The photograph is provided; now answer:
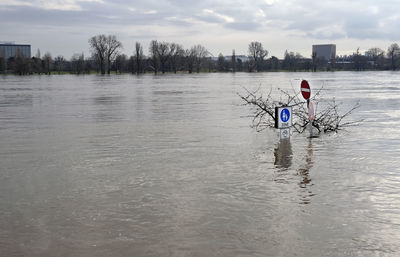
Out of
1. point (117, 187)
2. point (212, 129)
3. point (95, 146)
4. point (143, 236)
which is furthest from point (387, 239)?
point (212, 129)

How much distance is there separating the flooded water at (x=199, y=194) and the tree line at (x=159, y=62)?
125 m

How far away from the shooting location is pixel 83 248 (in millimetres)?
5281

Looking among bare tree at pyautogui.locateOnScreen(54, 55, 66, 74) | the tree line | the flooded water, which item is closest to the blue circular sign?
the flooded water

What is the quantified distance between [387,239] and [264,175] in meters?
3.34

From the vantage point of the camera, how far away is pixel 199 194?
24.2ft

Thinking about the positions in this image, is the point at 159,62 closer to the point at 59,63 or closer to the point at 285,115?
the point at 59,63

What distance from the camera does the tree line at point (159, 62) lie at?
476ft

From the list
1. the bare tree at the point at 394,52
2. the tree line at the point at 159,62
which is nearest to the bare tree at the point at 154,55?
the tree line at the point at 159,62

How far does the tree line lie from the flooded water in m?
125

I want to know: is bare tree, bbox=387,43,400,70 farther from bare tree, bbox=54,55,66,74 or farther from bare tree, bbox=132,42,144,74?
bare tree, bbox=54,55,66,74

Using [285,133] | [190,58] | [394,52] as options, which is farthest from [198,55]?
[285,133]

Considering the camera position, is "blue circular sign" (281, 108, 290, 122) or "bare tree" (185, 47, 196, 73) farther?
"bare tree" (185, 47, 196, 73)

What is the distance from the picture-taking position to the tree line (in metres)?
145

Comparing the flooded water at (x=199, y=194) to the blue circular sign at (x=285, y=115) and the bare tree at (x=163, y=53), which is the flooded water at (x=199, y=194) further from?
the bare tree at (x=163, y=53)
